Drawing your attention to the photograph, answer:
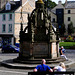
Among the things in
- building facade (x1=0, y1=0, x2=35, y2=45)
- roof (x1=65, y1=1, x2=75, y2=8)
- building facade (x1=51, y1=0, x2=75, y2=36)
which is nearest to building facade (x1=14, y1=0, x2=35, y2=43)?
building facade (x1=0, y1=0, x2=35, y2=45)

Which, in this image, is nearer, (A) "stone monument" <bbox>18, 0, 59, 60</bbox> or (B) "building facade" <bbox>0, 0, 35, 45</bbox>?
(A) "stone monument" <bbox>18, 0, 59, 60</bbox>

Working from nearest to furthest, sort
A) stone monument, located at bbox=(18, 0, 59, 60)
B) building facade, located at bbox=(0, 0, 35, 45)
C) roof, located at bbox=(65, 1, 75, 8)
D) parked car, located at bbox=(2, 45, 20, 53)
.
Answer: stone monument, located at bbox=(18, 0, 59, 60), parked car, located at bbox=(2, 45, 20, 53), building facade, located at bbox=(0, 0, 35, 45), roof, located at bbox=(65, 1, 75, 8)

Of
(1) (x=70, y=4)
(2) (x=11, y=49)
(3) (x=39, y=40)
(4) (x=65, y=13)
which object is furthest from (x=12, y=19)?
(1) (x=70, y=4)

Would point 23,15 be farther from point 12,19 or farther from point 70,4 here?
point 70,4

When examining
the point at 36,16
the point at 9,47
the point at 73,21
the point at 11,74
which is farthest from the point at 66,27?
the point at 11,74

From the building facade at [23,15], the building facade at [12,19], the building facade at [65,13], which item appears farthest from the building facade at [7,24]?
the building facade at [65,13]

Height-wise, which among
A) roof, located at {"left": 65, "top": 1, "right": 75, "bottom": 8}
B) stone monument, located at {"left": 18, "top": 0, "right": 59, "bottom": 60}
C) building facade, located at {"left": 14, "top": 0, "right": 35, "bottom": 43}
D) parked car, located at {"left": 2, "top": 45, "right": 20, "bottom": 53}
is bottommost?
parked car, located at {"left": 2, "top": 45, "right": 20, "bottom": 53}

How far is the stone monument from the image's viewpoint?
67.8 ft

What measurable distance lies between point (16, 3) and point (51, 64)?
43949mm

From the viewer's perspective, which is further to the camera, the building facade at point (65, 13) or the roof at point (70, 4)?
the building facade at point (65, 13)

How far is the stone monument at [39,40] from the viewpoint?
20.7 meters

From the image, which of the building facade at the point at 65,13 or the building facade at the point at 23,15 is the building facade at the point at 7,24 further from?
the building facade at the point at 65,13

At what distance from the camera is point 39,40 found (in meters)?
20.8

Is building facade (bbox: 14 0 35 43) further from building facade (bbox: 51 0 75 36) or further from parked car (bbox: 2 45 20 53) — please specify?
building facade (bbox: 51 0 75 36)
